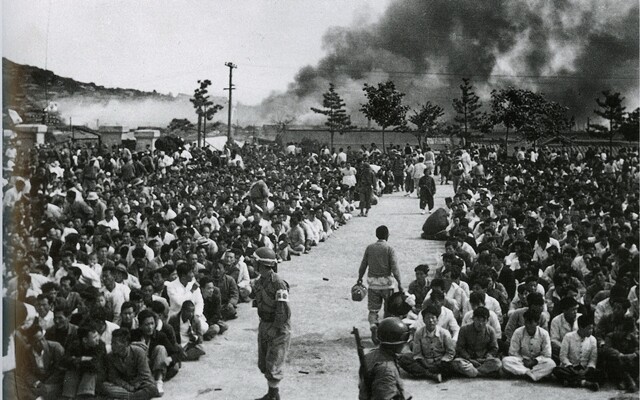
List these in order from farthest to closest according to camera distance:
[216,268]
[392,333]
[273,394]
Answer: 1. [216,268]
2. [273,394]
3. [392,333]

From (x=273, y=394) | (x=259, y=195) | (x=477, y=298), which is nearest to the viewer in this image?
(x=273, y=394)

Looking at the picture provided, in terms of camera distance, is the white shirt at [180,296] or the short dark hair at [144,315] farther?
the white shirt at [180,296]

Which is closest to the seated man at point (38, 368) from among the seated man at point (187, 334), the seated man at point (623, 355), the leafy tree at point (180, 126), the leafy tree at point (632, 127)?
the seated man at point (187, 334)

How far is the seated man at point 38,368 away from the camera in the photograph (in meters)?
7.34

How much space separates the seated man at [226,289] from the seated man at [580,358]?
15.6ft

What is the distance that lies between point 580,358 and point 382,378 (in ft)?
14.1

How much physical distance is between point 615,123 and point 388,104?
61.8 ft

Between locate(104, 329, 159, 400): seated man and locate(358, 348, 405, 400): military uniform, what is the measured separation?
3350 millimetres

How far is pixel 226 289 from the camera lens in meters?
10.9

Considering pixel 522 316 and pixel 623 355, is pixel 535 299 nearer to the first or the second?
pixel 522 316

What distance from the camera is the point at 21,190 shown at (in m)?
12.9

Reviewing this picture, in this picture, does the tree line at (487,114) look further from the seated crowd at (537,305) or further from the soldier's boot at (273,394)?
the soldier's boot at (273,394)

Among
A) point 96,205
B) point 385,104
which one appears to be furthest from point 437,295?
point 385,104

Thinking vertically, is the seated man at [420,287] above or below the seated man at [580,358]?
above
